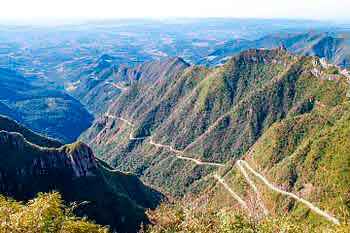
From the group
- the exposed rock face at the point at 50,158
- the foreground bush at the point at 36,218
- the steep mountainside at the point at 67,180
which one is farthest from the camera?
the exposed rock face at the point at 50,158

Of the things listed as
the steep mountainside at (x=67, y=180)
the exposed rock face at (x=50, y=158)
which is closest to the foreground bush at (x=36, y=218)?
the steep mountainside at (x=67, y=180)

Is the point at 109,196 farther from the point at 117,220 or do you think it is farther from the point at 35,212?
the point at 35,212

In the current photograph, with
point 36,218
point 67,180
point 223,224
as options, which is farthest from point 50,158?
point 36,218

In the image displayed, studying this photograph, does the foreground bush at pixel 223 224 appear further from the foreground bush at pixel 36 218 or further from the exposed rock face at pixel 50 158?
the exposed rock face at pixel 50 158

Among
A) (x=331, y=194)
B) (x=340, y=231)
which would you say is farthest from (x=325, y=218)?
(x=340, y=231)

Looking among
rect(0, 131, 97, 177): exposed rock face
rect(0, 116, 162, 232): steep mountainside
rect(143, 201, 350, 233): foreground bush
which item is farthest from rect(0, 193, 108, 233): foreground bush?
rect(0, 131, 97, 177): exposed rock face

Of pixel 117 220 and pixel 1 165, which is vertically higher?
pixel 1 165

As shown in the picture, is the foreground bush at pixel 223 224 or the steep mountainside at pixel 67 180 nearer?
the foreground bush at pixel 223 224

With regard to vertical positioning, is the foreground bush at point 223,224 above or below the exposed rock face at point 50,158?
above
